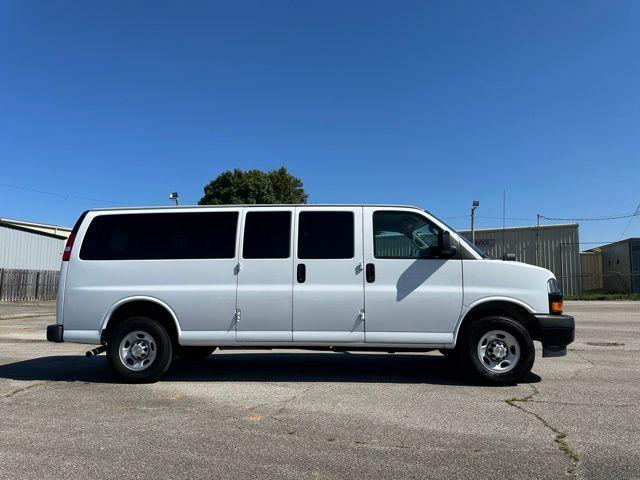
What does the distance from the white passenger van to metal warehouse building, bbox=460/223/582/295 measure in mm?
25715

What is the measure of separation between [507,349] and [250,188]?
1452 inches

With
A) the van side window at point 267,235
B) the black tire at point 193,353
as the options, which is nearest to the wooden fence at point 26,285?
the black tire at point 193,353

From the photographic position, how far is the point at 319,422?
520cm


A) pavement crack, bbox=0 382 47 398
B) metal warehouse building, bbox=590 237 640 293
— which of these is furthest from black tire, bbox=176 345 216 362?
metal warehouse building, bbox=590 237 640 293

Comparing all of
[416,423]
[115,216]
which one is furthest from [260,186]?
[416,423]

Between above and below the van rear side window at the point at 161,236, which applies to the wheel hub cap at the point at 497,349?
below

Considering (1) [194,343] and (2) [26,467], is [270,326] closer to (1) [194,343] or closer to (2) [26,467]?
(1) [194,343]

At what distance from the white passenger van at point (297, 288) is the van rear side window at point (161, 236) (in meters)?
0.01

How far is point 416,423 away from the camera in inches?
202

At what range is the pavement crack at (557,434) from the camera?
161 inches

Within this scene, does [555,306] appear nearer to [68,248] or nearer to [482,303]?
[482,303]

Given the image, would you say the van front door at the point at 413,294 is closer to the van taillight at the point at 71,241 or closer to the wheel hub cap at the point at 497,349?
the wheel hub cap at the point at 497,349

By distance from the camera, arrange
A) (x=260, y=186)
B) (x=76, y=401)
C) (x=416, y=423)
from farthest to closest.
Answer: (x=260, y=186)
(x=76, y=401)
(x=416, y=423)

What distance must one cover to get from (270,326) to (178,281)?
1342 millimetres
